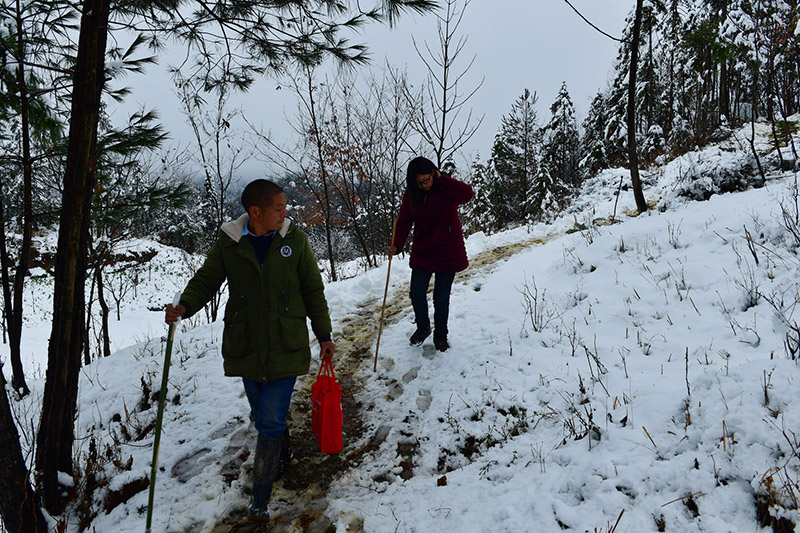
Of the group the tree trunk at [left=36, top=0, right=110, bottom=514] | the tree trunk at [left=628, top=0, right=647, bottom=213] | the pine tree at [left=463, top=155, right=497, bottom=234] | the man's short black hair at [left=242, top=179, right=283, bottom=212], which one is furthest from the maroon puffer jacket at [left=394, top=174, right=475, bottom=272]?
the pine tree at [left=463, top=155, right=497, bottom=234]

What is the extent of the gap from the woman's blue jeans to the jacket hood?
1.79 meters

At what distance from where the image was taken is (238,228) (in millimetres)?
2492

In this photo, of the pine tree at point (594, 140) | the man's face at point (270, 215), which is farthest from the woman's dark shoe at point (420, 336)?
the pine tree at point (594, 140)

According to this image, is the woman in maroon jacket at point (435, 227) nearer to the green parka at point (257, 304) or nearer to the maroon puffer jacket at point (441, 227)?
the maroon puffer jacket at point (441, 227)

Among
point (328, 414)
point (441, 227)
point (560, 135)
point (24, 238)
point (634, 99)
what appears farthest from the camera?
point (560, 135)

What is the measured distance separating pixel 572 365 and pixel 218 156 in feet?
35.8

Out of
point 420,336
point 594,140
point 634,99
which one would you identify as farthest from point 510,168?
point 420,336

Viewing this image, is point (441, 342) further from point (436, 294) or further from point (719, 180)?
point (719, 180)

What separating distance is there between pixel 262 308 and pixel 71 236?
1.38m

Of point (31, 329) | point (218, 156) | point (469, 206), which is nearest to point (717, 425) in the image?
point (218, 156)

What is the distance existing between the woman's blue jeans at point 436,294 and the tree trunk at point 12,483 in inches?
123

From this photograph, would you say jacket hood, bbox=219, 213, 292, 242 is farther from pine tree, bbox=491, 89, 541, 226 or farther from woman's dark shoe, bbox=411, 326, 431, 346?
pine tree, bbox=491, 89, 541, 226

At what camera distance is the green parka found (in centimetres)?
241

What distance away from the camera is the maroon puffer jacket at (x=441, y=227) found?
3811 mm
